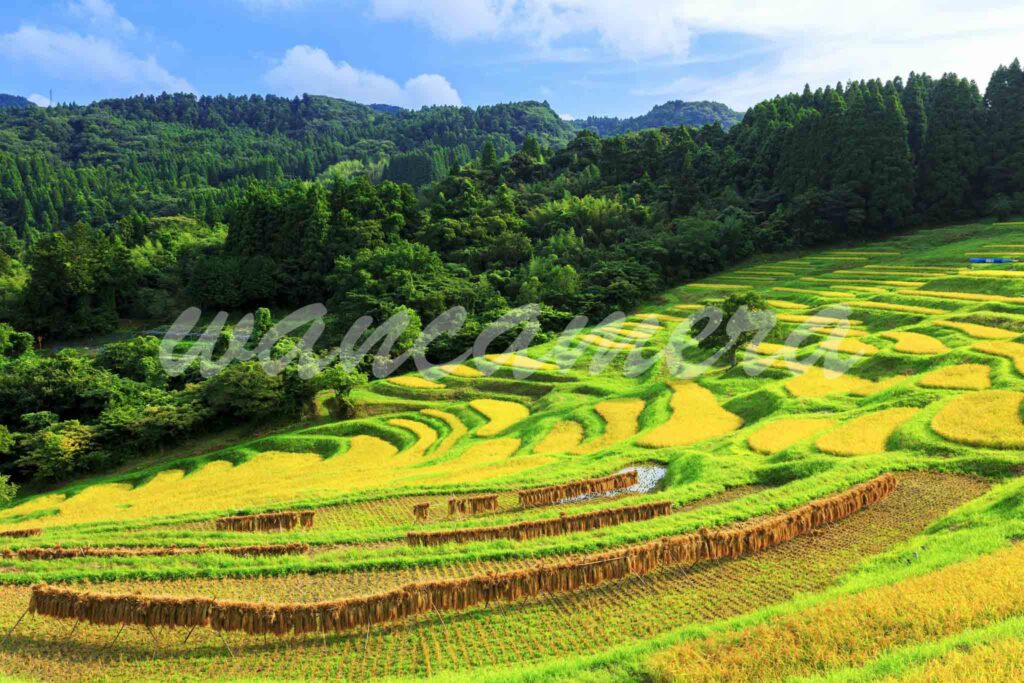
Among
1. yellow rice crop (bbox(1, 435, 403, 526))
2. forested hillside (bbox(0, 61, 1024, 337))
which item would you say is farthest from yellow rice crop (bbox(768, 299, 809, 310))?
yellow rice crop (bbox(1, 435, 403, 526))

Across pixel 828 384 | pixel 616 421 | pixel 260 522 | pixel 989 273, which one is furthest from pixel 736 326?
pixel 260 522

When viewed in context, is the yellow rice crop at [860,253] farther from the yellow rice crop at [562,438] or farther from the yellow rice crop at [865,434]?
the yellow rice crop at [562,438]

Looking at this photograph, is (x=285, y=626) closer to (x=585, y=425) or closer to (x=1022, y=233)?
(x=585, y=425)

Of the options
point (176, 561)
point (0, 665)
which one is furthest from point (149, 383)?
point (0, 665)

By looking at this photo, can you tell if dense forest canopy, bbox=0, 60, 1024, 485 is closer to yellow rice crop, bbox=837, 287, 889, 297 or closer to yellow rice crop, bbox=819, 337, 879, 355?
yellow rice crop, bbox=837, 287, 889, 297

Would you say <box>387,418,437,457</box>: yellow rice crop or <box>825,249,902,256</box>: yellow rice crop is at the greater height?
<box>825,249,902,256</box>: yellow rice crop

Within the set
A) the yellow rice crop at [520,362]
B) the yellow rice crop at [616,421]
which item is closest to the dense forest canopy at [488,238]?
the yellow rice crop at [520,362]
